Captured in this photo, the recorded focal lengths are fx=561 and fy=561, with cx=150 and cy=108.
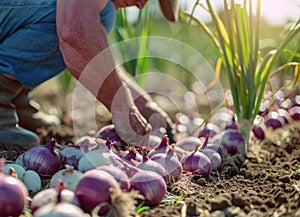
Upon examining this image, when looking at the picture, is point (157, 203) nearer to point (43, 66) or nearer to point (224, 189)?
point (224, 189)

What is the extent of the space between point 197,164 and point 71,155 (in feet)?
1.38

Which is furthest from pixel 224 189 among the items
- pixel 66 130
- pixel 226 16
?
pixel 66 130

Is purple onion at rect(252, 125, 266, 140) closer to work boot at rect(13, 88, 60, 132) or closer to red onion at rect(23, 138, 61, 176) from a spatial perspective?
work boot at rect(13, 88, 60, 132)

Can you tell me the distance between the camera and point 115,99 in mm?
2016

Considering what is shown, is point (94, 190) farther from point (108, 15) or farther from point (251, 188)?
point (108, 15)

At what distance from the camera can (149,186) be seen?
4.87 feet

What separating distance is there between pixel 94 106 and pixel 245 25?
172 centimetres

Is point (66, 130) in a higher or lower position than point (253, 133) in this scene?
lower

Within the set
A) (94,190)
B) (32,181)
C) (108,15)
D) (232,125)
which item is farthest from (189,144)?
(94,190)

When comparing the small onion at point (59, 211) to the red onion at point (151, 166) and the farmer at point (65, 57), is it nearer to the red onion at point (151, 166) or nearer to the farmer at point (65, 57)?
the red onion at point (151, 166)

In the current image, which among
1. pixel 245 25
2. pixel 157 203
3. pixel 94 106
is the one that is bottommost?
pixel 94 106

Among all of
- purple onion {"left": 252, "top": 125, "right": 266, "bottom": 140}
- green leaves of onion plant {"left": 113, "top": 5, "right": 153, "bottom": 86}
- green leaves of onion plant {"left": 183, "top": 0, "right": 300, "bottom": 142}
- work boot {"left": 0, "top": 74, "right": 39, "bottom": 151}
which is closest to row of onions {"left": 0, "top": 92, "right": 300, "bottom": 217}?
green leaves of onion plant {"left": 183, "top": 0, "right": 300, "bottom": 142}

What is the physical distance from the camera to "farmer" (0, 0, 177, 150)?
77.1 inches

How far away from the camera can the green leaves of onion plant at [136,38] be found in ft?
9.19
